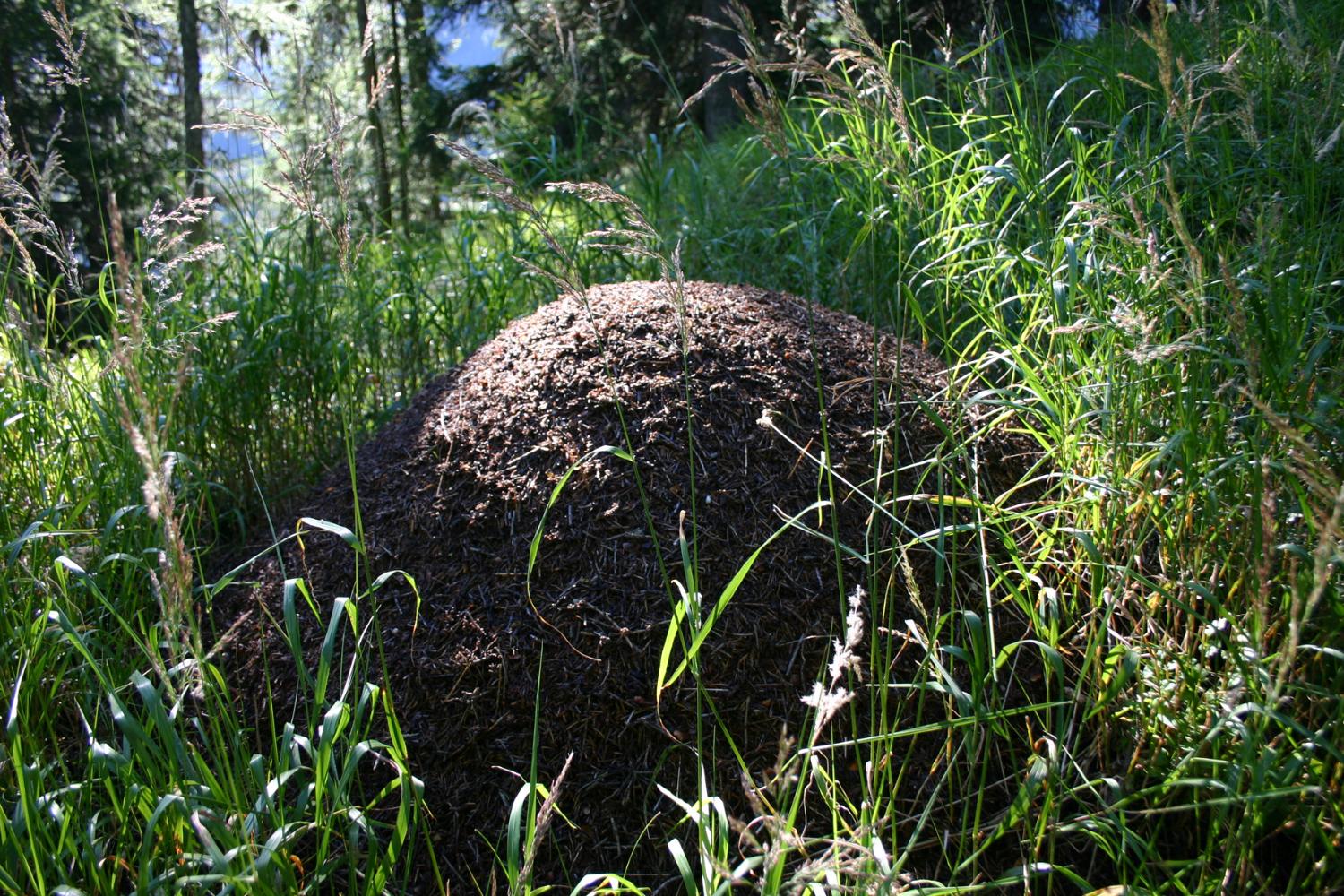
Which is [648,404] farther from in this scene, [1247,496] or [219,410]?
[219,410]

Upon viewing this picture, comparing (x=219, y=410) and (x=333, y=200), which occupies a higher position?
(x=333, y=200)

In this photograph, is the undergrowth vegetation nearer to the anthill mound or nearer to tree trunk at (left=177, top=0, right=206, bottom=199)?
the anthill mound

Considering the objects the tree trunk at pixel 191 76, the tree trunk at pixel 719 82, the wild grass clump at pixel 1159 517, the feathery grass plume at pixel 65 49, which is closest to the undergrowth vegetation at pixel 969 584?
the wild grass clump at pixel 1159 517

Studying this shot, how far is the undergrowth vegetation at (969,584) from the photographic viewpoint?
1.45m

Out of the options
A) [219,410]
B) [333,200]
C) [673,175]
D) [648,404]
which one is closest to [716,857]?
[648,404]

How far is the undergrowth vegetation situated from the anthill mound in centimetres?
7

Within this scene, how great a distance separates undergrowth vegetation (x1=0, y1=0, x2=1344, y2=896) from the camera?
4.76 feet

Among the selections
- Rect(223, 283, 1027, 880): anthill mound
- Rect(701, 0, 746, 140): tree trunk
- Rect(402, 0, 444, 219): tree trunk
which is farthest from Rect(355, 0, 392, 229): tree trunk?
Rect(701, 0, 746, 140): tree trunk

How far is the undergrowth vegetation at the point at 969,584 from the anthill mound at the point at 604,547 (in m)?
0.07

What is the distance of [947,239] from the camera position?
2.67m

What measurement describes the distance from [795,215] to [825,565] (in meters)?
1.92

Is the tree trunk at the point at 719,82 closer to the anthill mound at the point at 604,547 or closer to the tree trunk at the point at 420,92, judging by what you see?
the tree trunk at the point at 420,92

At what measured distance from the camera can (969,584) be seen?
200 centimetres

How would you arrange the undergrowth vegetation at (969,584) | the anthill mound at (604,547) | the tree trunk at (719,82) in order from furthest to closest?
the tree trunk at (719,82), the anthill mound at (604,547), the undergrowth vegetation at (969,584)
